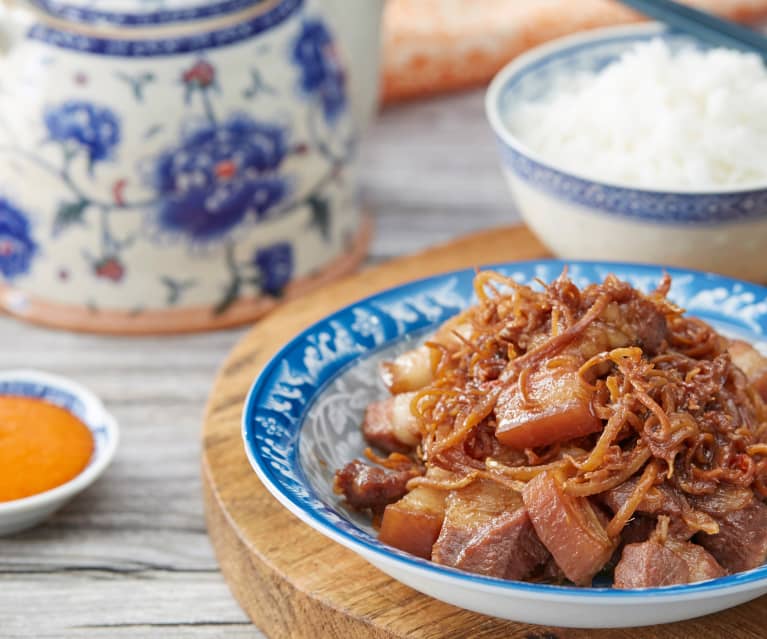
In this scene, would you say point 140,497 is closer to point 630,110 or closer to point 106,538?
point 106,538

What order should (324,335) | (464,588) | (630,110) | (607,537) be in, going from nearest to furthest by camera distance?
(464,588) → (607,537) → (324,335) → (630,110)

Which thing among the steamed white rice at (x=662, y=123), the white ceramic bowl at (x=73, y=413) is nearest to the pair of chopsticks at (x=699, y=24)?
the steamed white rice at (x=662, y=123)

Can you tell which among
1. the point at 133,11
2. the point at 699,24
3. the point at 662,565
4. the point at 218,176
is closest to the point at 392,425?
the point at 662,565

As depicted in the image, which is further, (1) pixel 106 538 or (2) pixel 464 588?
(1) pixel 106 538

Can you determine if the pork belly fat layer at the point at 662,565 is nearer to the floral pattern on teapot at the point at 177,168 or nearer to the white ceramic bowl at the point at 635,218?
the white ceramic bowl at the point at 635,218

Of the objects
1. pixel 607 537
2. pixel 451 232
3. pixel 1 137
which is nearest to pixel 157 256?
pixel 1 137

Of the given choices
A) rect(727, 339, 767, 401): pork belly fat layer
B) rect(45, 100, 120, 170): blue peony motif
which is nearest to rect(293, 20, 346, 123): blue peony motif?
rect(45, 100, 120, 170): blue peony motif
